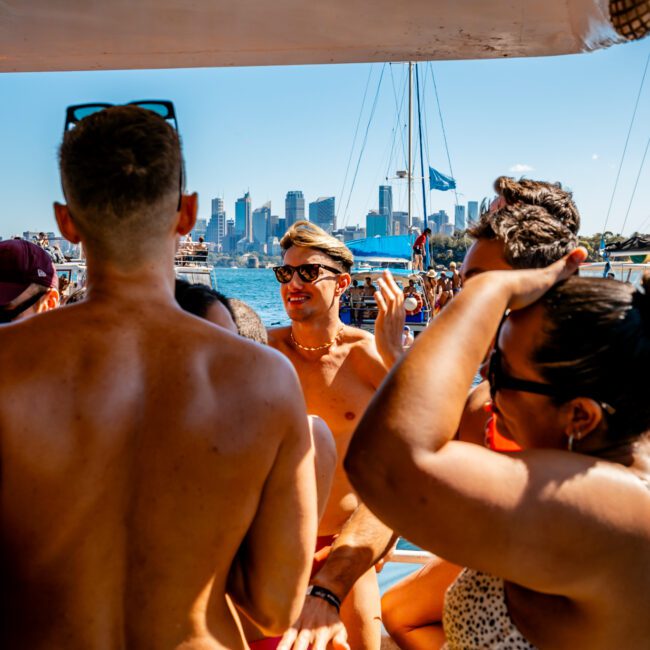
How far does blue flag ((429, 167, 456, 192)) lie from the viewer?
123 feet

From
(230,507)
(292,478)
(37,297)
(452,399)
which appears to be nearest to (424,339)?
(452,399)

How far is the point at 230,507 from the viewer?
1282 millimetres

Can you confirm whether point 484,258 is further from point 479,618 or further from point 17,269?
point 17,269

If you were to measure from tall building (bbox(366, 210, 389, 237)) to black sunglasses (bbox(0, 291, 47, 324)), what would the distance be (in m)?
67.2

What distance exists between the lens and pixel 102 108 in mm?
1525

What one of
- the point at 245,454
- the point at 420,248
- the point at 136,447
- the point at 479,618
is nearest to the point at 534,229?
the point at 479,618

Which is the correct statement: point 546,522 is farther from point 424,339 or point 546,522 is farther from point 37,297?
point 37,297

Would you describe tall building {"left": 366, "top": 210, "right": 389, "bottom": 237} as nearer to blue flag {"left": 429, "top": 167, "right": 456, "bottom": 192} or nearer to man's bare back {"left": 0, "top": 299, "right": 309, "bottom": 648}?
blue flag {"left": 429, "top": 167, "right": 456, "bottom": 192}

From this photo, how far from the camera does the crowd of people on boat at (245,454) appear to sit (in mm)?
1218

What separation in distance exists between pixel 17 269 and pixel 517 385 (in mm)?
2190

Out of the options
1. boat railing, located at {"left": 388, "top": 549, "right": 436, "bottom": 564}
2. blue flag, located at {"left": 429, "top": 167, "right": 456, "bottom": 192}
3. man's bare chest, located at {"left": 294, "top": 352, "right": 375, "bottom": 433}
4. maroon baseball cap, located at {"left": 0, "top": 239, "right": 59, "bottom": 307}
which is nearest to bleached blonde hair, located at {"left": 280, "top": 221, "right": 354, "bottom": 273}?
man's bare chest, located at {"left": 294, "top": 352, "right": 375, "bottom": 433}

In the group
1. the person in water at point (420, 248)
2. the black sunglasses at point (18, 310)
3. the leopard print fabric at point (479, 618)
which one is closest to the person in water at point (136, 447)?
the leopard print fabric at point (479, 618)

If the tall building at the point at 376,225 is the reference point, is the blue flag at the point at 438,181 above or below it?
above

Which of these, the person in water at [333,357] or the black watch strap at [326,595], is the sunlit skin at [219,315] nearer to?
the person in water at [333,357]
